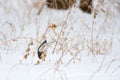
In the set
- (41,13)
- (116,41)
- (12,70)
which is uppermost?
(12,70)

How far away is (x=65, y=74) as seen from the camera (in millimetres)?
1967

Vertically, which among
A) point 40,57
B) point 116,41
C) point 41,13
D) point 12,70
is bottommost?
point 41,13

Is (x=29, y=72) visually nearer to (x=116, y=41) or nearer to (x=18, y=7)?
(x=116, y=41)

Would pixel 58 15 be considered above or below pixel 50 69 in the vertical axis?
below

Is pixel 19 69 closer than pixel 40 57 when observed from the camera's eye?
Yes

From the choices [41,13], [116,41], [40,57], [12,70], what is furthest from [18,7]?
[12,70]

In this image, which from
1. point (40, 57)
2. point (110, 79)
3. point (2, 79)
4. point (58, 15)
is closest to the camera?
point (2, 79)

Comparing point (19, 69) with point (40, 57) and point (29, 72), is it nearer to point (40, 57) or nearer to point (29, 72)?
point (29, 72)

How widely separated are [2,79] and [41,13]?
4958mm

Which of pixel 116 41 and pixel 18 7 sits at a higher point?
pixel 116 41

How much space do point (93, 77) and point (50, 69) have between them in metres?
0.24

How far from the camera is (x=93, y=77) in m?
2.00

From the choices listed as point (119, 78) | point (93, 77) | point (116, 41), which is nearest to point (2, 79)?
point (93, 77)

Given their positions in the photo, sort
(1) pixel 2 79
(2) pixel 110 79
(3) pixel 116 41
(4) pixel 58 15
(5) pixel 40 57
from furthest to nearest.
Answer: (4) pixel 58 15 < (3) pixel 116 41 < (5) pixel 40 57 < (2) pixel 110 79 < (1) pixel 2 79
